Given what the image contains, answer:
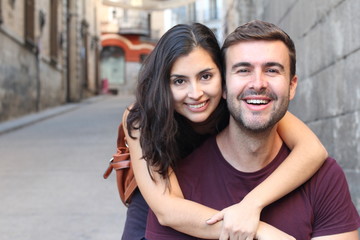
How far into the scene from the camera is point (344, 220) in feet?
6.75

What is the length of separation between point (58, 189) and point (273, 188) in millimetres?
4158

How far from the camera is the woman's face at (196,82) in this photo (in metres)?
2.29

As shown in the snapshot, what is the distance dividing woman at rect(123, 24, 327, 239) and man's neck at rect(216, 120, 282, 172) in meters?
0.09

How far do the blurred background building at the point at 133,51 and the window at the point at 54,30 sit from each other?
0.11 ft

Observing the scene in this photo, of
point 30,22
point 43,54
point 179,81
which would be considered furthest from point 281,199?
point 43,54

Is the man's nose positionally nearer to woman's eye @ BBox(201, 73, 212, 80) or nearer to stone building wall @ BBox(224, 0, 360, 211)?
woman's eye @ BBox(201, 73, 212, 80)

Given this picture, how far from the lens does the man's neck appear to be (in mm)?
2209

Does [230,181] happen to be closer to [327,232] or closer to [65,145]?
[327,232]

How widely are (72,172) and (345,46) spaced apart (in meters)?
3.81

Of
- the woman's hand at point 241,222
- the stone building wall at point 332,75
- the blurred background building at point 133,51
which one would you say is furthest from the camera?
the blurred background building at point 133,51

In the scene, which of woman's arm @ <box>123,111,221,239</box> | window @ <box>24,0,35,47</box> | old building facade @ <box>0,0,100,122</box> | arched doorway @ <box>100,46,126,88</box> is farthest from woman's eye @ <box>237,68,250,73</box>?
arched doorway @ <box>100,46,126,88</box>

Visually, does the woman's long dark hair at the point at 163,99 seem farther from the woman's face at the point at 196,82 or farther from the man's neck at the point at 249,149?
the man's neck at the point at 249,149

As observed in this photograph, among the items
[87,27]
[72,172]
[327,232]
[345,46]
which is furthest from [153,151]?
[87,27]

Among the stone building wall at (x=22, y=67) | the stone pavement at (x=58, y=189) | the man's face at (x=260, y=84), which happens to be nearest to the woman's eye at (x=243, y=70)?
the man's face at (x=260, y=84)
